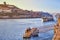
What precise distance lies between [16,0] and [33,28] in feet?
3.49

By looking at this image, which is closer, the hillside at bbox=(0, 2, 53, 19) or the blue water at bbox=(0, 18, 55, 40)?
the blue water at bbox=(0, 18, 55, 40)

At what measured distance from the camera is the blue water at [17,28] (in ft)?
15.7

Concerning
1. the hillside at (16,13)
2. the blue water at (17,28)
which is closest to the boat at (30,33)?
the blue water at (17,28)

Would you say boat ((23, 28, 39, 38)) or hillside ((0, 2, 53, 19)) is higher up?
hillside ((0, 2, 53, 19))

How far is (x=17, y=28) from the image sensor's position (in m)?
4.90

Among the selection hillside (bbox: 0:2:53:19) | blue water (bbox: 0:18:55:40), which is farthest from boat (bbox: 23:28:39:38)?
hillside (bbox: 0:2:53:19)

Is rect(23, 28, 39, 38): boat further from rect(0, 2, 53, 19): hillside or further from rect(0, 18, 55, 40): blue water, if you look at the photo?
rect(0, 2, 53, 19): hillside

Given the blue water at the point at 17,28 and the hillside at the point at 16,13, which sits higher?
the hillside at the point at 16,13

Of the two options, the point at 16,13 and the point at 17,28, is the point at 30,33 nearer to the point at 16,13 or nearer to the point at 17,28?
the point at 17,28

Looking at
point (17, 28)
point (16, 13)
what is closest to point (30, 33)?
point (17, 28)

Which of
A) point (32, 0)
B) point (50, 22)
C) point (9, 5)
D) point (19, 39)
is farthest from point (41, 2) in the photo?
point (19, 39)

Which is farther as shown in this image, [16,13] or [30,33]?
[16,13]

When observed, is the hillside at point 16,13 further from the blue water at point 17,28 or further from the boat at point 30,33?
the boat at point 30,33

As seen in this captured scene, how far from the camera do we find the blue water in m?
4.79
